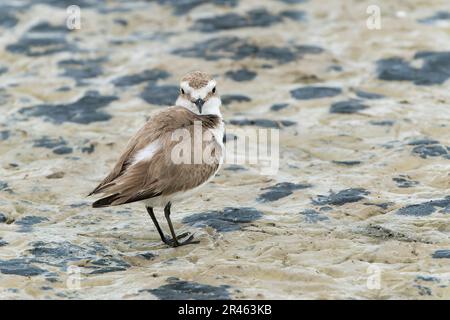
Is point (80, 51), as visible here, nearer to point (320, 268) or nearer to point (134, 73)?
point (134, 73)

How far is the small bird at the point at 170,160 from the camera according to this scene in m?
7.87

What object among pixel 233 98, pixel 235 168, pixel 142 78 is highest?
pixel 142 78

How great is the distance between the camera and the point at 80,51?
1498 cm

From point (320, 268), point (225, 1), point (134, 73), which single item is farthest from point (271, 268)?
point (225, 1)

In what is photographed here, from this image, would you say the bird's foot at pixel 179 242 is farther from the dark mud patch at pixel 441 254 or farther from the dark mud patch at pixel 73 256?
the dark mud patch at pixel 441 254

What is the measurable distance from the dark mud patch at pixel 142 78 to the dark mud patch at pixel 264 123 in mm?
2083

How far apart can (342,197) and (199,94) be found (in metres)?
2.00

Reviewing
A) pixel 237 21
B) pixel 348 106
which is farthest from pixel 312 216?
pixel 237 21

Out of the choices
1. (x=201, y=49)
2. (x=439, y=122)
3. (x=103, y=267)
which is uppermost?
(x=201, y=49)

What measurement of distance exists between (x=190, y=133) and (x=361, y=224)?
1969 millimetres

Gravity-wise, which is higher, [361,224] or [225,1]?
[225,1]

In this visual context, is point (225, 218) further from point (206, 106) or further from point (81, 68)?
point (81, 68)

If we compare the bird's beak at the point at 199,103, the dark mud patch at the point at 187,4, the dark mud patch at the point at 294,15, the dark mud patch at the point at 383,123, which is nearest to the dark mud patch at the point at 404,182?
the dark mud patch at the point at 383,123

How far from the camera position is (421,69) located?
1341 centimetres
